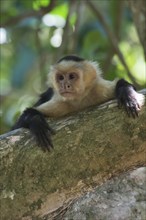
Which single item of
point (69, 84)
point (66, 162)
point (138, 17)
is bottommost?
point (66, 162)

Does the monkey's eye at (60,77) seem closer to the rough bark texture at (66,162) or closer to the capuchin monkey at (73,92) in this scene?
the capuchin monkey at (73,92)

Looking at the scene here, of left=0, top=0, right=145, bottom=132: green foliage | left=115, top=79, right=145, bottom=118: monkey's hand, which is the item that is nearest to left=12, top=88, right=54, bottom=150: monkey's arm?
left=115, top=79, right=145, bottom=118: monkey's hand

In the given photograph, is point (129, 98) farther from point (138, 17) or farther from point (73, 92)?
point (138, 17)

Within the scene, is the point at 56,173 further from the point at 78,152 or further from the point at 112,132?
the point at 112,132

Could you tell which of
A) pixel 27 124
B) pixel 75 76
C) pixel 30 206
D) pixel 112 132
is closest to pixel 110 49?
pixel 75 76

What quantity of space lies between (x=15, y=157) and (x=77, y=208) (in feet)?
1.60

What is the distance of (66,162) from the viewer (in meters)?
2.10

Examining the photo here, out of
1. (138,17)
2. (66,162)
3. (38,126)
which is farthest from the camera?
(138,17)

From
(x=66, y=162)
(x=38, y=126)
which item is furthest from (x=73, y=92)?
(x=66, y=162)

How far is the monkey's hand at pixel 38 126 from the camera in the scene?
84.5 inches

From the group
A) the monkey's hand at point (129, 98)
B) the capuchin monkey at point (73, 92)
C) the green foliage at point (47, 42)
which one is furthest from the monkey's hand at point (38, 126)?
the green foliage at point (47, 42)

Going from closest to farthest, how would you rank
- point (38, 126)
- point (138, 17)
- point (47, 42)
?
point (38, 126)
point (138, 17)
point (47, 42)

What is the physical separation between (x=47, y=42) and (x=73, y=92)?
8.04ft

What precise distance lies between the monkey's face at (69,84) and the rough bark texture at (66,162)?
2.47 ft
